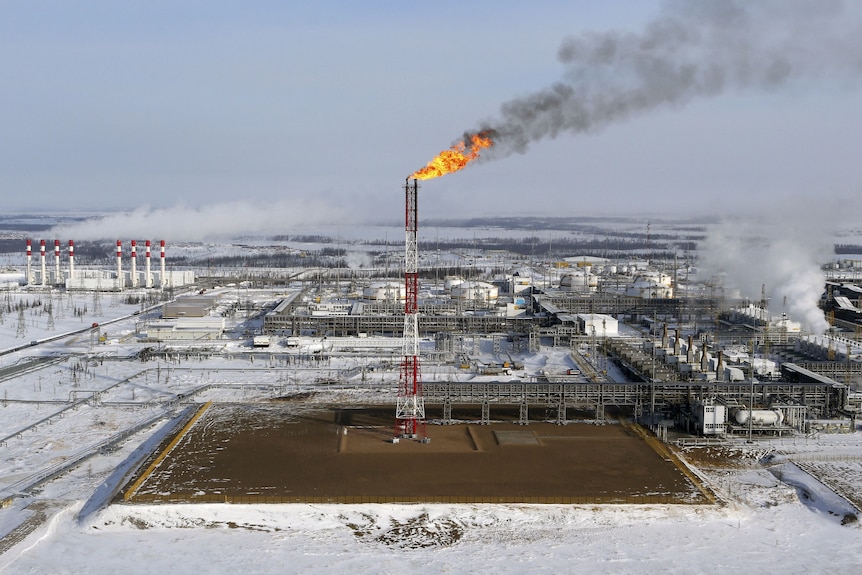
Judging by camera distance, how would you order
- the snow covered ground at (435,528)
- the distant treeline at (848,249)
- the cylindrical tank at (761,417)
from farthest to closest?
1. the distant treeline at (848,249)
2. the cylindrical tank at (761,417)
3. the snow covered ground at (435,528)

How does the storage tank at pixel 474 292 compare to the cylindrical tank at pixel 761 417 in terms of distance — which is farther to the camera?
the storage tank at pixel 474 292

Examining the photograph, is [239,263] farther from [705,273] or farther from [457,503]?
[457,503]

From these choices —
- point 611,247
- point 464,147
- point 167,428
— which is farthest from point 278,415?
point 611,247

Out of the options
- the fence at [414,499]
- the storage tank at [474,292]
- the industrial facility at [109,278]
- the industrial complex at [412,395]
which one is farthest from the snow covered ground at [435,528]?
the industrial facility at [109,278]

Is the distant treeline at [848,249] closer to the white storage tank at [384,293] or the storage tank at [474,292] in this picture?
the storage tank at [474,292]

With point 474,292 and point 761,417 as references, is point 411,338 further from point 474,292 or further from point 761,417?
point 474,292

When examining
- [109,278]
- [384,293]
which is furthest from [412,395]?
[109,278]
